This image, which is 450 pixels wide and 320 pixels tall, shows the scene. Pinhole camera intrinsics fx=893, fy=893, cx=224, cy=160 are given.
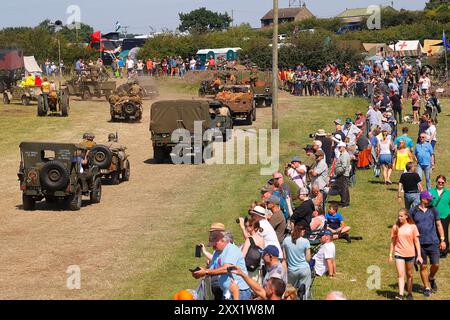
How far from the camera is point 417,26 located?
8406 centimetres

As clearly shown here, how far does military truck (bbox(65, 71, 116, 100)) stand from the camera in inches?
1860

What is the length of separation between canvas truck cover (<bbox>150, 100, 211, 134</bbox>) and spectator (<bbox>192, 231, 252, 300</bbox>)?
18386 mm

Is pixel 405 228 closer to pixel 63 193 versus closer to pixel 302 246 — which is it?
pixel 302 246

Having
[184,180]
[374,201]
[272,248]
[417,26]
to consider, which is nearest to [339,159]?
[374,201]

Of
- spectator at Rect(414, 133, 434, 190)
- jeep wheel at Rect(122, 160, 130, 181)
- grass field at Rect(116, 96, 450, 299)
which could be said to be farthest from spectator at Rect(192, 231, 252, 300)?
jeep wheel at Rect(122, 160, 130, 181)

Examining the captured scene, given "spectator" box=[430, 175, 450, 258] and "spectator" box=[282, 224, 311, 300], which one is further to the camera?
"spectator" box=[430, 175, 450, 258]

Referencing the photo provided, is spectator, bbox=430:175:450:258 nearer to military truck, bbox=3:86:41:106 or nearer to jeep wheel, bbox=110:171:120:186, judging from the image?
jeep wheel, bbox=110:171:120:186

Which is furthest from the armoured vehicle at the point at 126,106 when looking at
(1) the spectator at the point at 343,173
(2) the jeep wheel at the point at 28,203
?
(1) the spectator at the point at 343,173

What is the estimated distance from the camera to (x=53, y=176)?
2227 cm

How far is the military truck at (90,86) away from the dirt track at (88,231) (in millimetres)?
15175

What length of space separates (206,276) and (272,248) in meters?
0.98

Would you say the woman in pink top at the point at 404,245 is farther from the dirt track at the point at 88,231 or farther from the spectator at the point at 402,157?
the spectator at the point at 402,157

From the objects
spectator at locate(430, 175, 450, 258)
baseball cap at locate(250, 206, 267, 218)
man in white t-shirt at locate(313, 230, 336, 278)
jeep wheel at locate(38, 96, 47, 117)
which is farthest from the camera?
jeep wheel at locate(38, 96, 47, 117)

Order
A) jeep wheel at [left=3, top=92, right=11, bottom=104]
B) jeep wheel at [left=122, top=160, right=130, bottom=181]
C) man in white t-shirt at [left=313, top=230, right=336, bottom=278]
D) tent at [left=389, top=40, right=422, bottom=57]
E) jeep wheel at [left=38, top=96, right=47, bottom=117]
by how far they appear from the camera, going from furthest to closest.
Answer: tent at [left=389, top=40, right=422, bottom=57], jeep wheel at [left=3, top=92, right=11, bottom=104], jeep wheel at [left=38, top=96, right=47, bottom=117], jeep wheel at [left=122, top=160, right=130, bottom=181], man in white t-shirt at [left=313, top=230, right=336, bottom=278]
